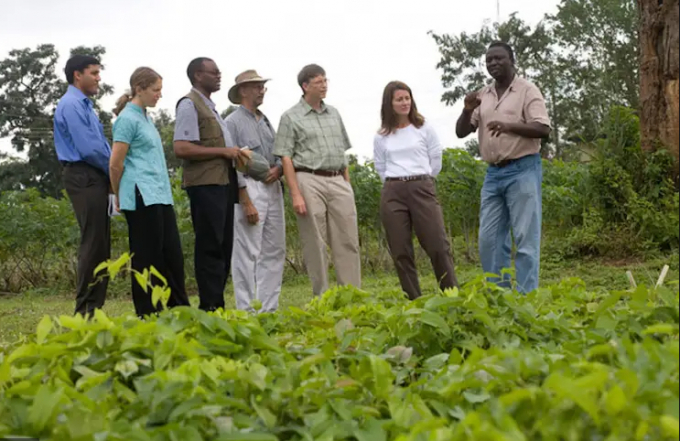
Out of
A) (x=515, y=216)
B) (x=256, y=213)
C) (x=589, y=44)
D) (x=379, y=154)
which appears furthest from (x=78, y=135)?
(x=589, y=44)

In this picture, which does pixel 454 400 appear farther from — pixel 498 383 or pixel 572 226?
pixel 572 226

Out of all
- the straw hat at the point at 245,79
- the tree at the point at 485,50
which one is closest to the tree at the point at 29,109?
the tree at the point at 485,50

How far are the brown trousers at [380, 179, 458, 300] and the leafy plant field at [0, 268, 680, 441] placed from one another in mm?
3781

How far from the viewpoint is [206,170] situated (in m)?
5.54

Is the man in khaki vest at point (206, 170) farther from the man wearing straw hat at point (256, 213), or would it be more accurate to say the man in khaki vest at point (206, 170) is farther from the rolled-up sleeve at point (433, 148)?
the rolled-up sleeve at point (433, 148)

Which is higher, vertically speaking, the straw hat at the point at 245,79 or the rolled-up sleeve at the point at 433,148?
the straw hat at the point at 245,79

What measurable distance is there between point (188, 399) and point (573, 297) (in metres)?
1.35

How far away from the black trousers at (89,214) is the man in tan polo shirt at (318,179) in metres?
1.26

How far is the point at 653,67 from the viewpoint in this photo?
9945 mm

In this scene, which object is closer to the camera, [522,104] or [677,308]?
[677,308]

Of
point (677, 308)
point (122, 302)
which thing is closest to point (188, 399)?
point (677, 308)

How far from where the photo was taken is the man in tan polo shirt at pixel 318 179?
234 inches

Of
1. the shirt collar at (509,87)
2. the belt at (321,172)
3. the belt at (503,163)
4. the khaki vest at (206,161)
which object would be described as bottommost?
the belt at (321,172)

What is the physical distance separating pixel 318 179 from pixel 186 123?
1.04m
